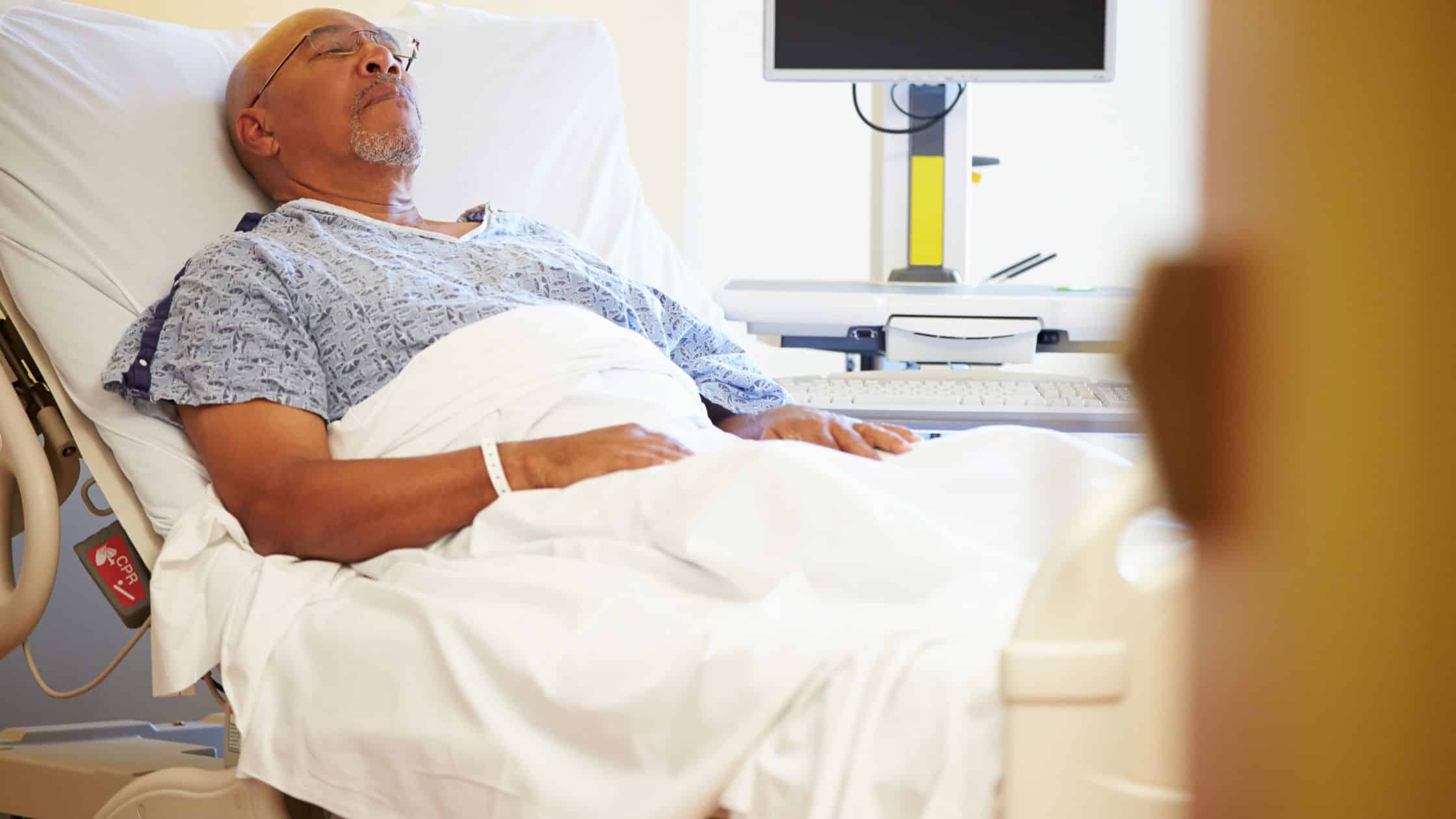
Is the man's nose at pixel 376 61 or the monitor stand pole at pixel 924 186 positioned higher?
the man's nose at pixel 376 61

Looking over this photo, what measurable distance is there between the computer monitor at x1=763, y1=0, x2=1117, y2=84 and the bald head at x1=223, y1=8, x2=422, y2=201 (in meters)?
0.85

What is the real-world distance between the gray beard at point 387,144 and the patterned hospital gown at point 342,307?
0.30 ft

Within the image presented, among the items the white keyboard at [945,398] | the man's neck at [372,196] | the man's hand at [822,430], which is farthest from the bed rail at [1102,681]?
the man's neck at [372,196]

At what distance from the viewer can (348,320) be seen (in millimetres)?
1382

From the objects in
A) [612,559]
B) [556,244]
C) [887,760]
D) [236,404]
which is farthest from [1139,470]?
[556,244]

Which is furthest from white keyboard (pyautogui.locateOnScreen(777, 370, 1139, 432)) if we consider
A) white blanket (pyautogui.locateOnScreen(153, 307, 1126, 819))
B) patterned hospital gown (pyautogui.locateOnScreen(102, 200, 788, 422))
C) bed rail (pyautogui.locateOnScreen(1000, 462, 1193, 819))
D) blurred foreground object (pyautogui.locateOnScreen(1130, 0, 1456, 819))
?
blurred foreground object (pyautogui.locateOnScreen(1130, 0, 1456, 819))

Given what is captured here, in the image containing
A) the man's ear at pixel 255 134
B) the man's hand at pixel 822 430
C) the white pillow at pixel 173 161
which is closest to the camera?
the white pillow at pixel 173 161

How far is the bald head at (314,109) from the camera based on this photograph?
1.62m

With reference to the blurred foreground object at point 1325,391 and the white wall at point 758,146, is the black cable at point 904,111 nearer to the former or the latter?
the white wall at point 758,146

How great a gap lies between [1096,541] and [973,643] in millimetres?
273

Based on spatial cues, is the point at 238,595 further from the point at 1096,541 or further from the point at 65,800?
the point at 1096,541

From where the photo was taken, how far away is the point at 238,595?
1.11 meters

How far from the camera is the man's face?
162cm

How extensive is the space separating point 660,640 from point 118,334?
768mm
